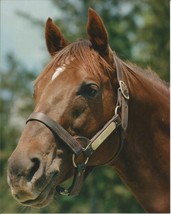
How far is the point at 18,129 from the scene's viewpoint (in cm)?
2830

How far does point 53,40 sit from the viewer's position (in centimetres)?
450

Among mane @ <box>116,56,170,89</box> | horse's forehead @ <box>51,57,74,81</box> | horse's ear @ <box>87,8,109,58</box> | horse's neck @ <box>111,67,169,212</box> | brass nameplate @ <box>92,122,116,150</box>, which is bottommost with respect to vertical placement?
horse's neck @ <box>111,67,169,212</box>

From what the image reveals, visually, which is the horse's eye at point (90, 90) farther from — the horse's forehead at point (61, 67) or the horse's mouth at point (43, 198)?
the horse's mouth at point (43, 198)

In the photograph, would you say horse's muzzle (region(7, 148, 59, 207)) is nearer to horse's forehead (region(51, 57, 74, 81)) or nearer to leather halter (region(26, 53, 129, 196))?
leather halter (region(26, 53, 129, 196))

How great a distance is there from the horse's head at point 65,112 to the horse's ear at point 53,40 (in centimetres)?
9

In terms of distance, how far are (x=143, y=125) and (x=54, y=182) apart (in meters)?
1.07

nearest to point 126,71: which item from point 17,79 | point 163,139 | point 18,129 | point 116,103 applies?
point 116,103

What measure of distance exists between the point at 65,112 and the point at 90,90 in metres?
0.31

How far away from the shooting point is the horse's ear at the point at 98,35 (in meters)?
4.14

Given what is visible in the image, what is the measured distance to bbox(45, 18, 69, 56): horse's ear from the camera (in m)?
4.46

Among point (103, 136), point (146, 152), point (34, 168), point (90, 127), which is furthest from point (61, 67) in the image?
point (146, 152)

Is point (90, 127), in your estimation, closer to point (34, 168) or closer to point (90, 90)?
point (90, 90)

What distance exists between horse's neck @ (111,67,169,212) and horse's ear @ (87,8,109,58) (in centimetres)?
38

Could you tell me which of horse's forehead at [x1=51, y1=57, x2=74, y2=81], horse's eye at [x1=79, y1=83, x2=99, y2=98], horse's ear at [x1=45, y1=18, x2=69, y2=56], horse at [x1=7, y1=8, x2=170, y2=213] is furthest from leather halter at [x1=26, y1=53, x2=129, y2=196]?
horse's ear at [x1=45, y1=18, x2=69, y2=56]
